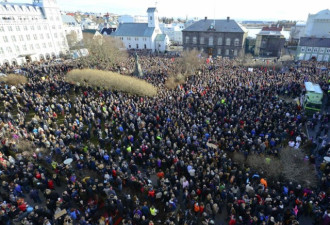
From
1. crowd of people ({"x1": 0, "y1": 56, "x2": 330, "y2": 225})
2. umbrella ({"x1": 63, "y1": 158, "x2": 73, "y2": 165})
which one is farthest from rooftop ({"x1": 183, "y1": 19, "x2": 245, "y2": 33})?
umbrella ({"x1": 63, "y1": 158, "x2": 73, "y2": 165})

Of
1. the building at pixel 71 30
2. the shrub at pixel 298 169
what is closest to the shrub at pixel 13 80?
the shrub at pixel 298 169

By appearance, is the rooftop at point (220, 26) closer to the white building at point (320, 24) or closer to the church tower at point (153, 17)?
the church tower at point (153, 17)

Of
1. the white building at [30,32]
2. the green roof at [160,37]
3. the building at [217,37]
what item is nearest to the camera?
the white building at [30,32]

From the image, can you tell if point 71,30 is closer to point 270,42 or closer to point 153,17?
point 153,17

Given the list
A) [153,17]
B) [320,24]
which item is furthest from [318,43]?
[153,17]

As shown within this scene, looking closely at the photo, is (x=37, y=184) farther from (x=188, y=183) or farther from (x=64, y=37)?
(x=64, y=37)

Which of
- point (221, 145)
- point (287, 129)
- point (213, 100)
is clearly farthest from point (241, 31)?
point (221, 145)
